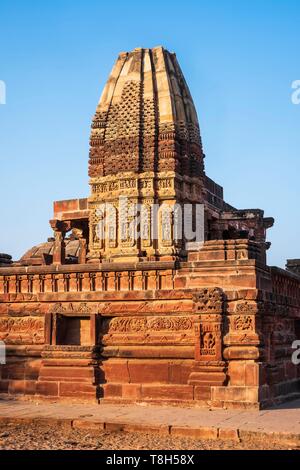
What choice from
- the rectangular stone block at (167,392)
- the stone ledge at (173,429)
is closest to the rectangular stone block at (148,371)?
the rectangular stone block at (167,392)

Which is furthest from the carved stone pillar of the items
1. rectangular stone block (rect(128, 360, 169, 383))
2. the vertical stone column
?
the vertical stone column

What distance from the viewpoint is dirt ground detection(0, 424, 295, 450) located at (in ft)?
34.4

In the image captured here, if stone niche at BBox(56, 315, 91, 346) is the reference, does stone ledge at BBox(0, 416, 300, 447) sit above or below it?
below

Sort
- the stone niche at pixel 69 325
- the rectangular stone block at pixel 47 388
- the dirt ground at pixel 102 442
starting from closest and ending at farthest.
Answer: the dirt ground at pixel 102 442 → the rectangular stone block at pixel 47 388 → the stone niche at pixel 69 325

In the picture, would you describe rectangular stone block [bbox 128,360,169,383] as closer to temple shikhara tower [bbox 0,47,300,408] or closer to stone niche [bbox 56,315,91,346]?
temple shikhara tower [bbox 0,47,300,408]

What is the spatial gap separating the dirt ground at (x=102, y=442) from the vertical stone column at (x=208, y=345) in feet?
9.91

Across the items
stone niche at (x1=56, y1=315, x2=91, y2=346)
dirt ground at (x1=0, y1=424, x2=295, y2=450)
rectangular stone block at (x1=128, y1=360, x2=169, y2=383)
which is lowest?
dirt ground at (x1=0, y1=424, x2=295, y2=450)

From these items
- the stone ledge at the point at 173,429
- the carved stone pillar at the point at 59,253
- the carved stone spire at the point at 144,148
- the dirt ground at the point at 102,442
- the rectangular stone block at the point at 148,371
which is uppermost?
the carved stone spire at the point at 144,148

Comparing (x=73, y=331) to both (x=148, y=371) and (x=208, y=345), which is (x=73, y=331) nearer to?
(x=148, y=371)

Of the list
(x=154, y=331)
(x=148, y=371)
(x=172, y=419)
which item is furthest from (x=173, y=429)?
(x=154, y=331)

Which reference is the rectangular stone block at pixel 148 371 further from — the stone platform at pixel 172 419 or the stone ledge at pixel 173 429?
the stone ledge at pixel 173 429

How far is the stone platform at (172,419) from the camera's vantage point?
11270 mm

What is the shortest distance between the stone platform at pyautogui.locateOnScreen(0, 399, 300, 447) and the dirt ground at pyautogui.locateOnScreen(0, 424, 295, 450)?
0.22 m

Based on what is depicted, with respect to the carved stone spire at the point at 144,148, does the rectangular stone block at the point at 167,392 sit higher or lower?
lower
